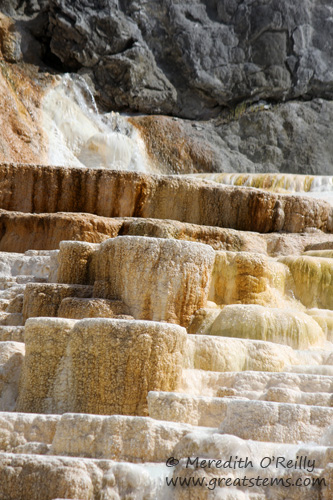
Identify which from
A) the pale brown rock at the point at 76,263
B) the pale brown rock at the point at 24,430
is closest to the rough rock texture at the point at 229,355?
the pale brown rock at the point at 24,430

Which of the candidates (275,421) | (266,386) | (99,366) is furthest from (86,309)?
(275,421)

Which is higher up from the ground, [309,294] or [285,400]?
[309,294]

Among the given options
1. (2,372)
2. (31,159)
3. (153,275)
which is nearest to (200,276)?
(153,275)

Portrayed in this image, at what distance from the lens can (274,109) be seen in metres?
21.4

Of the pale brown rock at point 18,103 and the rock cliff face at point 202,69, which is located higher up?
the rock cliff face at point 202,69

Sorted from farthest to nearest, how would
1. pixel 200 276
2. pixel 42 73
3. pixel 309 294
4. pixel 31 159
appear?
1. pixel 42 73
2. pixel 31 159
3. pixel 309 294
4. pixel 200 276

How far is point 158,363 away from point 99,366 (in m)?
0.42

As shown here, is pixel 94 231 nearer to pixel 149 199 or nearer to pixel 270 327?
pixel 149 199

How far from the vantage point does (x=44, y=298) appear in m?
6.11

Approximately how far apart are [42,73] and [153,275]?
1384 centimetres

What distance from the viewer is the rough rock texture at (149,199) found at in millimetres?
10602

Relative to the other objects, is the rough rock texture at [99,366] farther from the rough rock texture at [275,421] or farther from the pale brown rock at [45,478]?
the pale brown rock at [45,478]

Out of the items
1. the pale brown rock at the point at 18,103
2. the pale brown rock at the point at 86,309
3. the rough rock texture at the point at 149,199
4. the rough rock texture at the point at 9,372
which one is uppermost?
the pale brown rock at the point at 18,103

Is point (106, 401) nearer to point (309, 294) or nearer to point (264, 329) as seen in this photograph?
point (264, 329)
